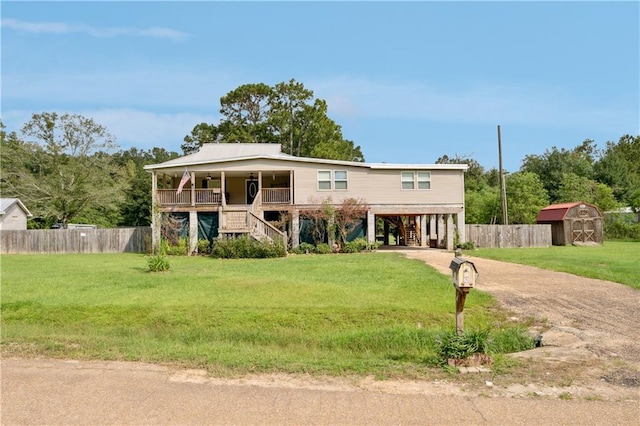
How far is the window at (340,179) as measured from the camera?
91.2ft

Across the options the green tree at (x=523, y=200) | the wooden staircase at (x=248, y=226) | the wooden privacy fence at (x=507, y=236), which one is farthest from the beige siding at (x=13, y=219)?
the green tree at (x=523, y=200)

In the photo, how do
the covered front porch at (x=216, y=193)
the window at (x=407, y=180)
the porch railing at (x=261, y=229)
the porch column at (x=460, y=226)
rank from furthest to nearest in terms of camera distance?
the porch column at (x=460, y=226)
the window at (x=407, y=180)
the covered front porch at (x=216, y=193)
the porch railing at (x=261, y=229)

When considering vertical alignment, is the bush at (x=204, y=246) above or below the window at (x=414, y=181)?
below

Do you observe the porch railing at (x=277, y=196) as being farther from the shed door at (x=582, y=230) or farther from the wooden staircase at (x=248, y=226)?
the shed door at (x=582, y=230)

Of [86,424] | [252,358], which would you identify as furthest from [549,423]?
[86,424]

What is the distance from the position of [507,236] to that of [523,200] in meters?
12.0

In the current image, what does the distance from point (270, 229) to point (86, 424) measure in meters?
20.5

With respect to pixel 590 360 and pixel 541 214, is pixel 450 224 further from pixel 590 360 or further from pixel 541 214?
pixel 590 360

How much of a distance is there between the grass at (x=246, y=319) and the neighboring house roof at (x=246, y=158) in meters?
13.2

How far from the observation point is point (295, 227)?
26938mm

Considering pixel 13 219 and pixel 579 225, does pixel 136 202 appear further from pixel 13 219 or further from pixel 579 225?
pixel 579 225

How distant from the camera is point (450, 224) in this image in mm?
28688

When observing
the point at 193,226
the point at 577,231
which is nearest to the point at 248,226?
the point at 193,226

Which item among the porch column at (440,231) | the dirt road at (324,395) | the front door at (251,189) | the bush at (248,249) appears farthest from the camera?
the front door at (251,189)
